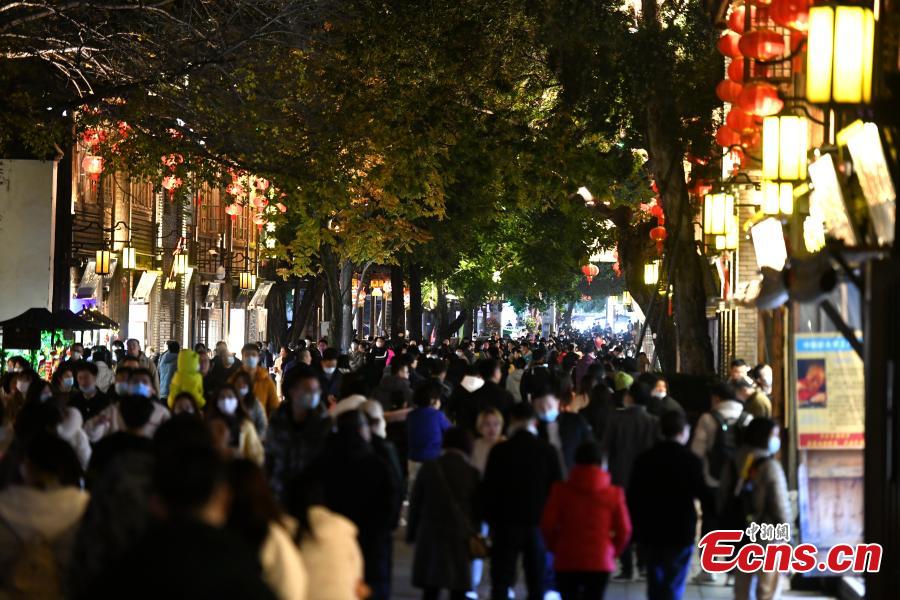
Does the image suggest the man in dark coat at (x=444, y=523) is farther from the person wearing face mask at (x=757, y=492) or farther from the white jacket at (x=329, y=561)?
the white jacket at (x=329, y=561)

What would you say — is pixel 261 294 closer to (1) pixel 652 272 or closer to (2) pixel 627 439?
(1) pixel 652 272

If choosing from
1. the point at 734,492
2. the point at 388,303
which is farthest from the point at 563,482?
the point at 388,303

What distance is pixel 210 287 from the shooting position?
177 ft

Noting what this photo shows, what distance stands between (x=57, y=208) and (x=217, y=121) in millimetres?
10393

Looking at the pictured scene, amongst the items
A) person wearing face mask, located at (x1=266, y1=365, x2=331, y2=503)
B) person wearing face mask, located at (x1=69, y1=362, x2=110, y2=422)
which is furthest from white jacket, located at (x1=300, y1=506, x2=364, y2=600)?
person wearing face mask, located at (x1=69, y1=362, x2=110, y2=422)

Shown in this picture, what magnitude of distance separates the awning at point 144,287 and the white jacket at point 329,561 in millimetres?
37622

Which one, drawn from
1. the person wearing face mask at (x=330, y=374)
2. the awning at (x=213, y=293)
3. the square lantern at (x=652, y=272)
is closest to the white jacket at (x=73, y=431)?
the person wearing face mask at (x=330, y=374)

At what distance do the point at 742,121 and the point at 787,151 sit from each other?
2.98m

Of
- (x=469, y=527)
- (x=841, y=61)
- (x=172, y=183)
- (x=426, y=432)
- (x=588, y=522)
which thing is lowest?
(x=469, y=527)

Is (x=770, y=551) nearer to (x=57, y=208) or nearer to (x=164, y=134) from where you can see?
(x=164, y=134)

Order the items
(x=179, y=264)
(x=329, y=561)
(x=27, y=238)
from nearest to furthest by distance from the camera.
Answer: (x=329, y=561) < (x=27, y=238) < (x=179, y=264)

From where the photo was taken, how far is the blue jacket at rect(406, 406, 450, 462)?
49.6ft

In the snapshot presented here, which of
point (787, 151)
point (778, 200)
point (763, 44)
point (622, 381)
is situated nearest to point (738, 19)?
point (778, 200)

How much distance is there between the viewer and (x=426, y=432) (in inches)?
595
